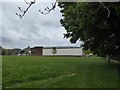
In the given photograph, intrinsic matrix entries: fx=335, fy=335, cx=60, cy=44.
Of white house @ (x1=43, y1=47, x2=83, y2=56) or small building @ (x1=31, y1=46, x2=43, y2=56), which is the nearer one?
white house @ (x1=43, y1=47, x2=83, y2=56)

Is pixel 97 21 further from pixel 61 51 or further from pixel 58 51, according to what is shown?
pixel 58 51

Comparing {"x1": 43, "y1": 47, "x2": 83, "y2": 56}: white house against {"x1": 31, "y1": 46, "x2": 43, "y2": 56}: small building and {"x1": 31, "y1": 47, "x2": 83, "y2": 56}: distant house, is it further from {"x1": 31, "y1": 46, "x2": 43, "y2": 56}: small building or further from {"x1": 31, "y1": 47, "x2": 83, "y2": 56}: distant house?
{"x1": 31, "y1": 46, "x2": 43, "y2": 56}: small building

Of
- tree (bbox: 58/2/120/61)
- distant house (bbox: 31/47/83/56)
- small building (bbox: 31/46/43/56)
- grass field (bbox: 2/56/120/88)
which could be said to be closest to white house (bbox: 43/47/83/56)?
distant house (bbox: 31/47/83/56)

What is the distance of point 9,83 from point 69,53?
421 feet

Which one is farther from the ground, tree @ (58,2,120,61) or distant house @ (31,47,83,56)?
distant house @ (31,47,83,56)

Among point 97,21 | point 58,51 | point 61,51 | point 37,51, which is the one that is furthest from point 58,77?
point 37,51

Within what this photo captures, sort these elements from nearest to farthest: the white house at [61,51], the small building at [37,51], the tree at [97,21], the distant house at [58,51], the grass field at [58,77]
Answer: the grass field at [58,77] < the tree at [97,21] < the distant house at [58,51] < the white house at [61,51] < the small building at [37,51]

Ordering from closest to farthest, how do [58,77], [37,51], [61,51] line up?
[58,77] → [61,51] → [37,51]

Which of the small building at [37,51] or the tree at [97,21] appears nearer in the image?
the tree at [97,21]

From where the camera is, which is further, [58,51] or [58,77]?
[58,51]

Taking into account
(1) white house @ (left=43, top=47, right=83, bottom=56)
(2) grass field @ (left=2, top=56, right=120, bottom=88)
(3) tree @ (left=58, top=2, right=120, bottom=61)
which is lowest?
(2) grass field @ (left=2, top=56, right=120, bottom=88)

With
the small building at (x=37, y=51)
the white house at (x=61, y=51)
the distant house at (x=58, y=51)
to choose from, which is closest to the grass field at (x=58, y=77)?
the distant house at (x=58, y=51)

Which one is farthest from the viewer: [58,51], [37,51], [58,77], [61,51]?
[37,51]

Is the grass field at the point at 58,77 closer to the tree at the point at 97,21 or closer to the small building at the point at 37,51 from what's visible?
→ the tree at the point at 97,21
